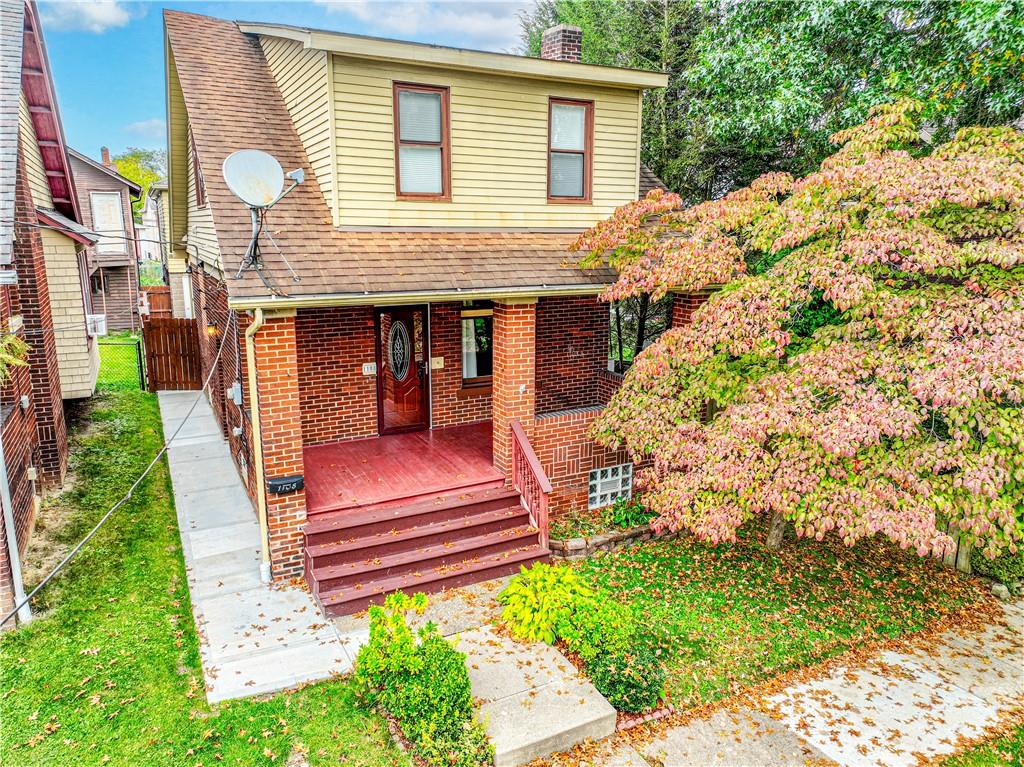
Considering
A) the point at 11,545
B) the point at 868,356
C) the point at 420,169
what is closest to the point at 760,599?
the point at 868,356

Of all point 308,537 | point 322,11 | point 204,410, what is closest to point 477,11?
point 322,11

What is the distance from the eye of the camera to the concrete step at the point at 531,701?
17.3 feet

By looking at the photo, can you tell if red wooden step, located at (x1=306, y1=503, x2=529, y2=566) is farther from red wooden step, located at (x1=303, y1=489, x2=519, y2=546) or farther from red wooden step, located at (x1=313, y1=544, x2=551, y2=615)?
red wooden step, located at (x1=313, y1=544, x2=551, y2=615)

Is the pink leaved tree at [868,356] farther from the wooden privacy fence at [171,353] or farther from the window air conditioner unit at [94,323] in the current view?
the window air conditioner unit at [94,323]

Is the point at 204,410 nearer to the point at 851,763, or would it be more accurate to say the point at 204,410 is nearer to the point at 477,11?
the point at 851,763

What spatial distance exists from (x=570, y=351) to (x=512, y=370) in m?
3.17

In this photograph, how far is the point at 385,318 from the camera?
10.4 meters

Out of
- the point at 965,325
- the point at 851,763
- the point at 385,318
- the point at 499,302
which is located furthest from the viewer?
the point at 385,318

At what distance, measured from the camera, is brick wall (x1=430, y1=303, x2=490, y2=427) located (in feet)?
35.5

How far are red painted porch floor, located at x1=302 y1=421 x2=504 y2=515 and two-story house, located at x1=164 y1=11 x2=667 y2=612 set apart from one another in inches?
1.7

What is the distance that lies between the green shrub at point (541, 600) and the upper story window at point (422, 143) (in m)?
5.38

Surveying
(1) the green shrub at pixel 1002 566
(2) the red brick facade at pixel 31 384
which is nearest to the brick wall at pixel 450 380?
(2) the red brick facade at pixel 31 384

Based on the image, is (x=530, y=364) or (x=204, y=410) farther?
(x=204, y=410)

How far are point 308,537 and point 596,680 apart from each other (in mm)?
3716
